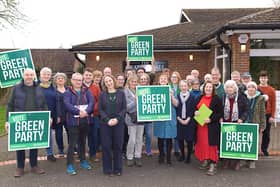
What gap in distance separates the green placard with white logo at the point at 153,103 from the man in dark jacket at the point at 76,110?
0.87 metres

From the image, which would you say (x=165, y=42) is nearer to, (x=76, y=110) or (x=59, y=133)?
(x=59, y=133)

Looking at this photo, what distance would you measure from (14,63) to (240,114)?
4387mm

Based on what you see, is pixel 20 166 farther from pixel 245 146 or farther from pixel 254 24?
pixel 254 24

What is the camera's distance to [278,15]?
11516 mm

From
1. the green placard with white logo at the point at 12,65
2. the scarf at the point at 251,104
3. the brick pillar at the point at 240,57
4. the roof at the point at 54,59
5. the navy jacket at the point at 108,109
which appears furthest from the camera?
the roof at the point at 54,59

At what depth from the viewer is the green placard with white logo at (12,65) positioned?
22.3ft

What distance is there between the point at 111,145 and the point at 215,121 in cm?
186

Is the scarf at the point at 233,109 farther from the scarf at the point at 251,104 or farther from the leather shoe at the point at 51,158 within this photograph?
the leather shoe at the point at 51,158

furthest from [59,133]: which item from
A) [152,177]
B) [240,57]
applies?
[240,57]

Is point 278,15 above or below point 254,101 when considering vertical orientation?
above

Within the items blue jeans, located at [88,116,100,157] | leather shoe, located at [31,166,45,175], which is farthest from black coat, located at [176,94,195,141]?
leather shoe, located at [31,166,45,175]

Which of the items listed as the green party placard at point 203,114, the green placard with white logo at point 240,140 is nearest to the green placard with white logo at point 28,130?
the green party placard at point 203,114

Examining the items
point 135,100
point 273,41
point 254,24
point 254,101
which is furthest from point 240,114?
point 273,41

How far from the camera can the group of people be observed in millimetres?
5941
